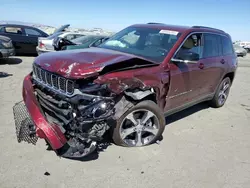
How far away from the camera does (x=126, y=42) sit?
15.2 ft

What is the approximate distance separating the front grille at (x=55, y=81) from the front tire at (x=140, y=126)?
2.62ft

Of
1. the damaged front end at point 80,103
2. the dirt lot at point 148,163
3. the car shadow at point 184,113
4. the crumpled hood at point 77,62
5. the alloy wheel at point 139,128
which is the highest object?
the crumpled hood at point 77,62

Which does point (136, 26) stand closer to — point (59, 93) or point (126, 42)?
point (126, 42)

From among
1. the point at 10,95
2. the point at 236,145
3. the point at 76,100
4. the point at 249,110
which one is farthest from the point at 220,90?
the point at 10,95

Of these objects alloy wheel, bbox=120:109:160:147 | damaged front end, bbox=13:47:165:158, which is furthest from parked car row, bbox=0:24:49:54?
alloy wheel, bbox=120:109:160:147

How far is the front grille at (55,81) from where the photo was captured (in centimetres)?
309

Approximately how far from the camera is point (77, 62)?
126 inches

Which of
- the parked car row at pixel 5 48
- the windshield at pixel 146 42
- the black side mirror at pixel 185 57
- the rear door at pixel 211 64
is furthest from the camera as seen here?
the parked car row at pixel 5 48

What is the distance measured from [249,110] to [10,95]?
575 centimetres

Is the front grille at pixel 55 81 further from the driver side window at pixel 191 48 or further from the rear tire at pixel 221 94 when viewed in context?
the rear tire at pixel 221 94

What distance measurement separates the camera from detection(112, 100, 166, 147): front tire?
3.49 metres

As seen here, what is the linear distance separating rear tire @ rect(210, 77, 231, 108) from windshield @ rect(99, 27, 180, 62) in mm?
2199

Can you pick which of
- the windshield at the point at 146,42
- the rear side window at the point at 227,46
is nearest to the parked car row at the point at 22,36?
the windshield at the point at 146,42

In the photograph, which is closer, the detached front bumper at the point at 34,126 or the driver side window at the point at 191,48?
the detached front bumper at the point at 34,126
